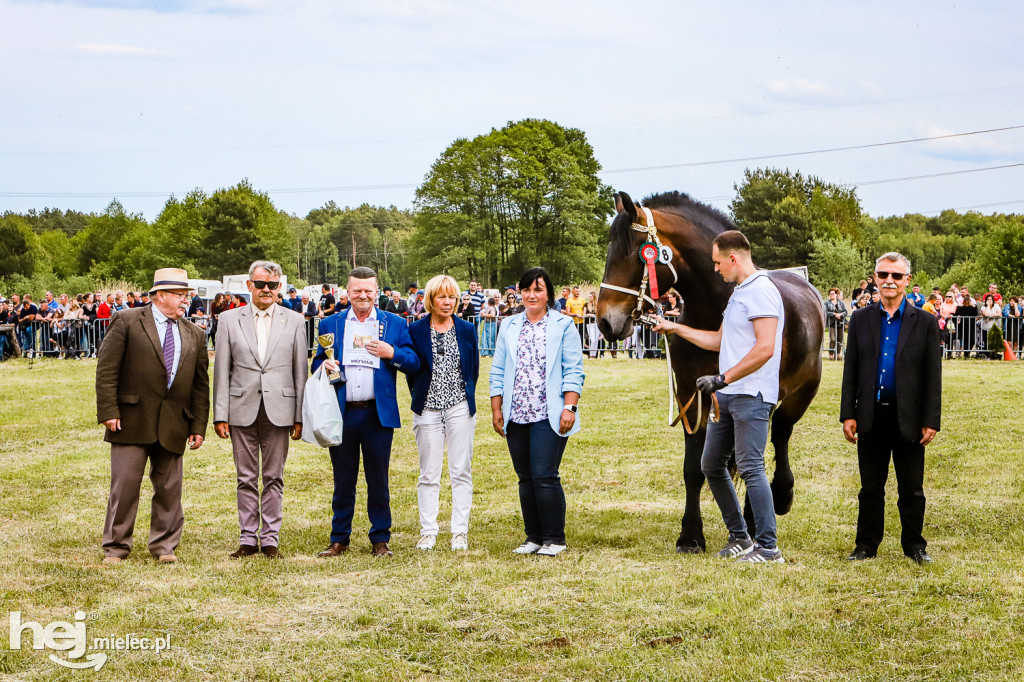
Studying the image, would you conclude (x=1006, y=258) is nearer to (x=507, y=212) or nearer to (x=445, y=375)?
(x=507, y=212)

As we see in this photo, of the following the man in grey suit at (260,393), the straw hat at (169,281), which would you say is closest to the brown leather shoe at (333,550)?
the man in grey suit at (260,393)

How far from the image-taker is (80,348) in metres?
25.3

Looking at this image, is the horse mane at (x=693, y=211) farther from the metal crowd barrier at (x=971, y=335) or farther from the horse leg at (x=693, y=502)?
the metal crowd barrier at (x=971, y=335)

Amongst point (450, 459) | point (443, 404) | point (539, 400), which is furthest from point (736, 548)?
point (443, 404)

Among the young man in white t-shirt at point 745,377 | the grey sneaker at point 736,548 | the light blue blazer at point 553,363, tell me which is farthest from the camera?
the light blue blazer at point 553,363

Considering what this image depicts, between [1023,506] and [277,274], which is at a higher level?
[277,274]

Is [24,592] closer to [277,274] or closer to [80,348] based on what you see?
[277,274]

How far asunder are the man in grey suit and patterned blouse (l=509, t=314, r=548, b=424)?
1.50 metres

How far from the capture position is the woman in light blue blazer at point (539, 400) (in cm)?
640

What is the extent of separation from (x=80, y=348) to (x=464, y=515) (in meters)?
21.6

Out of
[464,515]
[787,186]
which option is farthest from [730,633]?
[787,186]

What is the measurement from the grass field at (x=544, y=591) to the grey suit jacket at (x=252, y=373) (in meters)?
1.00

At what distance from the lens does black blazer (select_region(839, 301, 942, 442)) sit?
589 cm

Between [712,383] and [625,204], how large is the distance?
1310 mm
